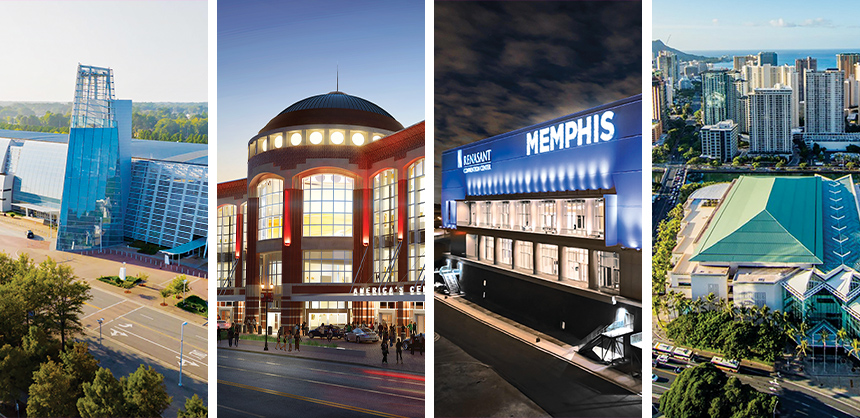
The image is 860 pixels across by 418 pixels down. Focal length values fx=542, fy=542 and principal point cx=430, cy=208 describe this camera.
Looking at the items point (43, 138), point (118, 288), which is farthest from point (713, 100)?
point (43, 138)

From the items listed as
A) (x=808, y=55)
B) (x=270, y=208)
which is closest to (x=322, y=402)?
(x=270, y=208)

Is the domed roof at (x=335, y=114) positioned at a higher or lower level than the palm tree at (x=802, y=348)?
higher

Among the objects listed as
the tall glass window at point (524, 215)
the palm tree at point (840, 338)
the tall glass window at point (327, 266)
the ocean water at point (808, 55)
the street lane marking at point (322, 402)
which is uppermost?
the ocean water at point (808, 55)

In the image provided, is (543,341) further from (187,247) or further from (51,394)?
(51,394)

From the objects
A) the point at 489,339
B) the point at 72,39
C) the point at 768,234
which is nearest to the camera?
the point at 768,234

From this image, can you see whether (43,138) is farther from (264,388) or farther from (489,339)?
(489,339)

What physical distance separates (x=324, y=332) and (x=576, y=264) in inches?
94.0

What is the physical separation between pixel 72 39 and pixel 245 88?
1909mm

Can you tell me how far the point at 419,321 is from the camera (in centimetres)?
499

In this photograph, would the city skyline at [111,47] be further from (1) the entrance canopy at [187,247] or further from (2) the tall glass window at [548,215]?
(2) the tall glass window at [548,215]

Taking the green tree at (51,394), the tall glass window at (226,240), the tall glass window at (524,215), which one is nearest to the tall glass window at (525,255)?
the tall glass window at (524,215)

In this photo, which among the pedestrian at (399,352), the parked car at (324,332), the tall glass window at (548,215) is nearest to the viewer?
the tall glass window at (548,215)

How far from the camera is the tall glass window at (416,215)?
16.5 ft

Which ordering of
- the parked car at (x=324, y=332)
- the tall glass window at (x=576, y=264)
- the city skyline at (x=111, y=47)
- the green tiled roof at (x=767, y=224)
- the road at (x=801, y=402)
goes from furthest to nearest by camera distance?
the city skyline at (x=111, y=47)
the parked car at (x=324, y=332)
the tall glass window at (x=576, y=264)
the green tiled roof at (x=767, y=224)
the road at (x=801, y=402)
